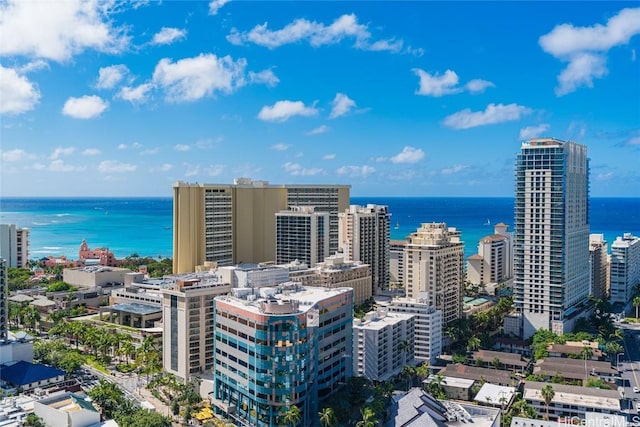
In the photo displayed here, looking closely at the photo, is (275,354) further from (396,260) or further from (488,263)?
(488,263)

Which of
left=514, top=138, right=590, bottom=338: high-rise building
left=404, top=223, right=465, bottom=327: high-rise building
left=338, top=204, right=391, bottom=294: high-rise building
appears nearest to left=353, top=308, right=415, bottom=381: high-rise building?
left=404, top=223, right=465, bottom=327: high-rise building

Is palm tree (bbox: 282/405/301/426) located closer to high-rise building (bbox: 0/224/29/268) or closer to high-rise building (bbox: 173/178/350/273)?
high-rise building (bbox: 173/178/350/273)

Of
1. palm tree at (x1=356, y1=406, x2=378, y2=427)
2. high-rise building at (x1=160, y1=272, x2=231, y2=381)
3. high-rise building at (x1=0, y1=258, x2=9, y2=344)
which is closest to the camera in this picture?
palm tree at (x1=356, y1=406, x2=378, y2=427)

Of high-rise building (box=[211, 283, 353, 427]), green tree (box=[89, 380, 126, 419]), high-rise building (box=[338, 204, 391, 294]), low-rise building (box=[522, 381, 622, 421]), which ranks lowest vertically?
low-rise building (box=[522, 381, 622, 421])

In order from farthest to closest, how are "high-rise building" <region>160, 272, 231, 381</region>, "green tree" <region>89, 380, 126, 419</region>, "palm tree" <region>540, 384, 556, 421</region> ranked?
"high-rise building" <region>160, 272, 231, 381</region> → "palm tree" <region>540, 384, 556, 421</region> → "green tree" <region>89, 380, 126, 419</region>

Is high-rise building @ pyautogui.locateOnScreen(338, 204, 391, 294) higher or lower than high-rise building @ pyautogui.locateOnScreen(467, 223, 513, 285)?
higher

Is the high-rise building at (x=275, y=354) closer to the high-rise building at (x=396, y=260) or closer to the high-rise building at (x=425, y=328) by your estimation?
the high-rise building at (x=425, y=328)

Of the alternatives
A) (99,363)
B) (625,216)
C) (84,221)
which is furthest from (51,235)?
(625,216)

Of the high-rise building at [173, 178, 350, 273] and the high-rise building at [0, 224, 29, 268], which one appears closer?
the high-rise building at [173, 178, 350, 273]
